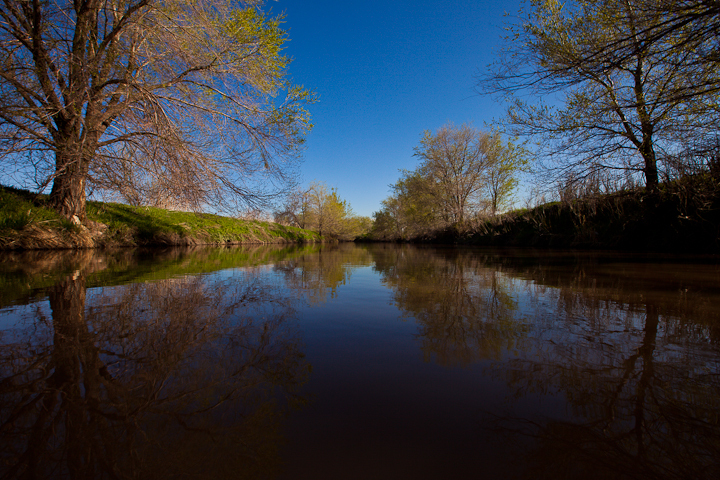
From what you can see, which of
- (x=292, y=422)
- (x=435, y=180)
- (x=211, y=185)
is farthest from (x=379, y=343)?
(x=435, y=180)

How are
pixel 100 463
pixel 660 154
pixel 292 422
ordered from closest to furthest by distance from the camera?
pixel 100 463
pixel 292 422
pixel 660 154

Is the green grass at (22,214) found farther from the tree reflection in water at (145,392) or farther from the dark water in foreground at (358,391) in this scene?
the tree reflection in water at (145,392)

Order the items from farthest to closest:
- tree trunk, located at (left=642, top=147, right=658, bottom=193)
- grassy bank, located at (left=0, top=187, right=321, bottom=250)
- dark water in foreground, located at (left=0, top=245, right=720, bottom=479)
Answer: tree trunk, located at (left=642, top=147, right=658, bottom=193) < grassy bank, located at (left=0, top=187, right=321, bottom=250) < dark water in foreground, located at (left=0, top=245, right=720, bottom=479)

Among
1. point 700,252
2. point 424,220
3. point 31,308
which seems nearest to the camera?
point 31,308

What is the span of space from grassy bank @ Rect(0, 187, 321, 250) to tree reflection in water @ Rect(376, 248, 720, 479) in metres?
6.49

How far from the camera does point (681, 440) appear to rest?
0.78m

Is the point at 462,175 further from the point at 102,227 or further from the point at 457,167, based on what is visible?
the point at 102,227

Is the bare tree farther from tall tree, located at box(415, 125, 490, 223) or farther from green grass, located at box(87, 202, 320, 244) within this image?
green grass, located at box(87, 202, 320, 244)

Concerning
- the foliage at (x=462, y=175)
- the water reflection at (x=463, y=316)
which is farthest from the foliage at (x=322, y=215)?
the water reflection at (x=463, y=316)

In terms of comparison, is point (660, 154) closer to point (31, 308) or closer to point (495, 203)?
point (31, 308)

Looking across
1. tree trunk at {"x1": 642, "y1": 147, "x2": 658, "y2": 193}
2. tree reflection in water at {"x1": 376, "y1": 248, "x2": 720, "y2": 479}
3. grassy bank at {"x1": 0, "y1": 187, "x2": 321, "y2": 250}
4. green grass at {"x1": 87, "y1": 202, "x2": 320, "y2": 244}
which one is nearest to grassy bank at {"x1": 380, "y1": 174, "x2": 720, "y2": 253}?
tree trunk at {"x1": 642, "y1": 147, "x2": 658, "y2": 193}

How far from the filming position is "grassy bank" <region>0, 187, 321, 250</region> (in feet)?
20.3

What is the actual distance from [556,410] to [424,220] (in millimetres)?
21504

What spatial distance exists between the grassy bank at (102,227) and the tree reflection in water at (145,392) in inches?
221
